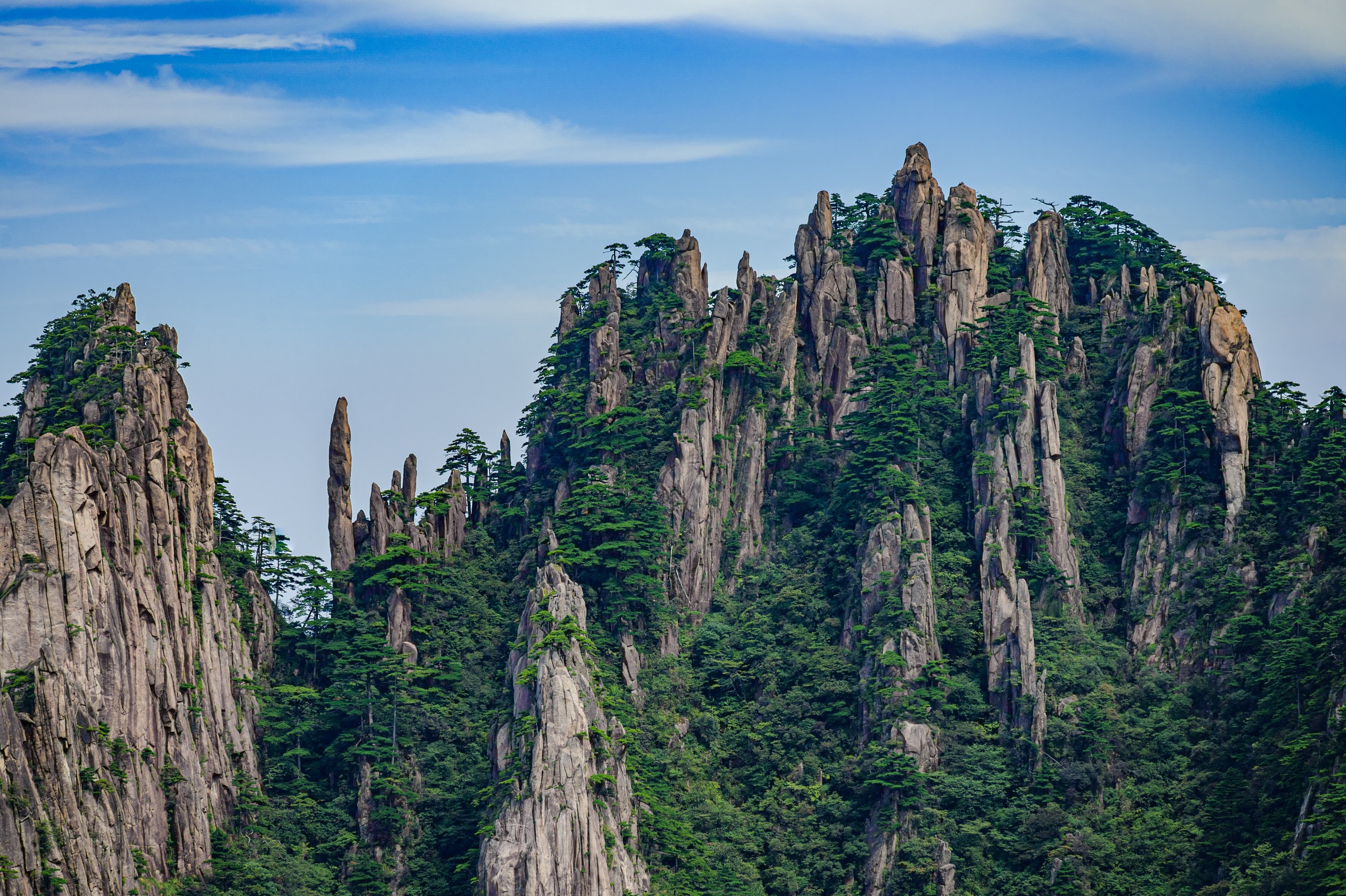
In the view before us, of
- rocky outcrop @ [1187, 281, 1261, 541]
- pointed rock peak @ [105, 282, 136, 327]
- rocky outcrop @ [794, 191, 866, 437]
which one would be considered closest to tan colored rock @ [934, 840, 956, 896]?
rocky outcrop @ [1187, 281, 1261, 541]

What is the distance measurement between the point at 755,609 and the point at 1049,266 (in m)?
22.5

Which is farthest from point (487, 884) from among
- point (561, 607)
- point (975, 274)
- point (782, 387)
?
point (975, 274)

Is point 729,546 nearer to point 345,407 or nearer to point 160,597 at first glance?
point 345,407

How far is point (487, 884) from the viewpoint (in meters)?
87.6

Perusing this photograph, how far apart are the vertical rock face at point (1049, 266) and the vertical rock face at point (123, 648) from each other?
3929 centimetres

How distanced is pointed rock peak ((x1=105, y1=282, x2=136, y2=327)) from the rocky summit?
202 millimetres

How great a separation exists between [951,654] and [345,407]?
2887 cm

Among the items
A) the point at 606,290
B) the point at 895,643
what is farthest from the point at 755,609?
the point at 606,290

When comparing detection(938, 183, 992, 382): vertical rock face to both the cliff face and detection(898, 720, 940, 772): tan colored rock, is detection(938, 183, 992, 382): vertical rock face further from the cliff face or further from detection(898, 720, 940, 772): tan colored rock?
detection(898, 720, 940, 772): tan colored rock

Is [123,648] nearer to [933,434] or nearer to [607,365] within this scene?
[607,365]

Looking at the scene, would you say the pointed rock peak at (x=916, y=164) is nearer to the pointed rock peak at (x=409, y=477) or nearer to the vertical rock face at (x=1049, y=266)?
the vertical rock face at (x=1049, y=266)

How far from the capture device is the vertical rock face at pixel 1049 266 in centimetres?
10706

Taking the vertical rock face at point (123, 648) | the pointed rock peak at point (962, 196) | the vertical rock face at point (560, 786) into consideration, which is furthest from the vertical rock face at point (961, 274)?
the vertical rock face at point (123, 648)

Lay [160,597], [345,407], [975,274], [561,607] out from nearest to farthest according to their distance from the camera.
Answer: [160,597] < [561,607] < [345,407] < [975,274]
